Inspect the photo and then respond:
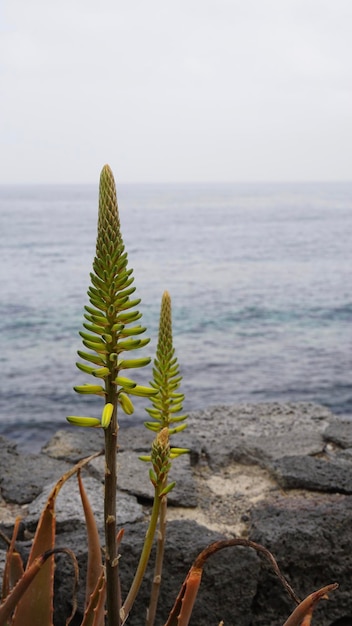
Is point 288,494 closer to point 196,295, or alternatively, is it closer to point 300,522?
point 300,522

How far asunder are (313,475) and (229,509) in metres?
0.60

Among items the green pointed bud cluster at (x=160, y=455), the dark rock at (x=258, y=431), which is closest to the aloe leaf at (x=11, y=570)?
the green pointed bud cluster at (x=160, y=455)

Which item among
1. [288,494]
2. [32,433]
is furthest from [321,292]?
[288,494]

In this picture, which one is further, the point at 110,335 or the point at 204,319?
the point at 204,319

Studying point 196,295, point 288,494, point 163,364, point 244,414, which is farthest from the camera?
point 196,295

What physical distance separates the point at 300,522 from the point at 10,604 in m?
2.72

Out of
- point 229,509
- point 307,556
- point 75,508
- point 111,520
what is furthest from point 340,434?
point 111,520

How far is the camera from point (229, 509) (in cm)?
473

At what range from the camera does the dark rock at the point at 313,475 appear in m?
4.91

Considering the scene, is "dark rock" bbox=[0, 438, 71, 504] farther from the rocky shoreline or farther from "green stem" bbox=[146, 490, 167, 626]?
"green stem" bbox=[146, 490, 167, 626]

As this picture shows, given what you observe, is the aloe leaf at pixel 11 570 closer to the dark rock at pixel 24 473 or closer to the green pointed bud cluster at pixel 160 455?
the green pointed bud cluster at pixel 160 455

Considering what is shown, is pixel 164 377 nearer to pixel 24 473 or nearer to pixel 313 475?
pixel 313 475

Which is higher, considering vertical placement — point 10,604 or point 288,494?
point 10,604

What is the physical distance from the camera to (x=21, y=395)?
16.1m
